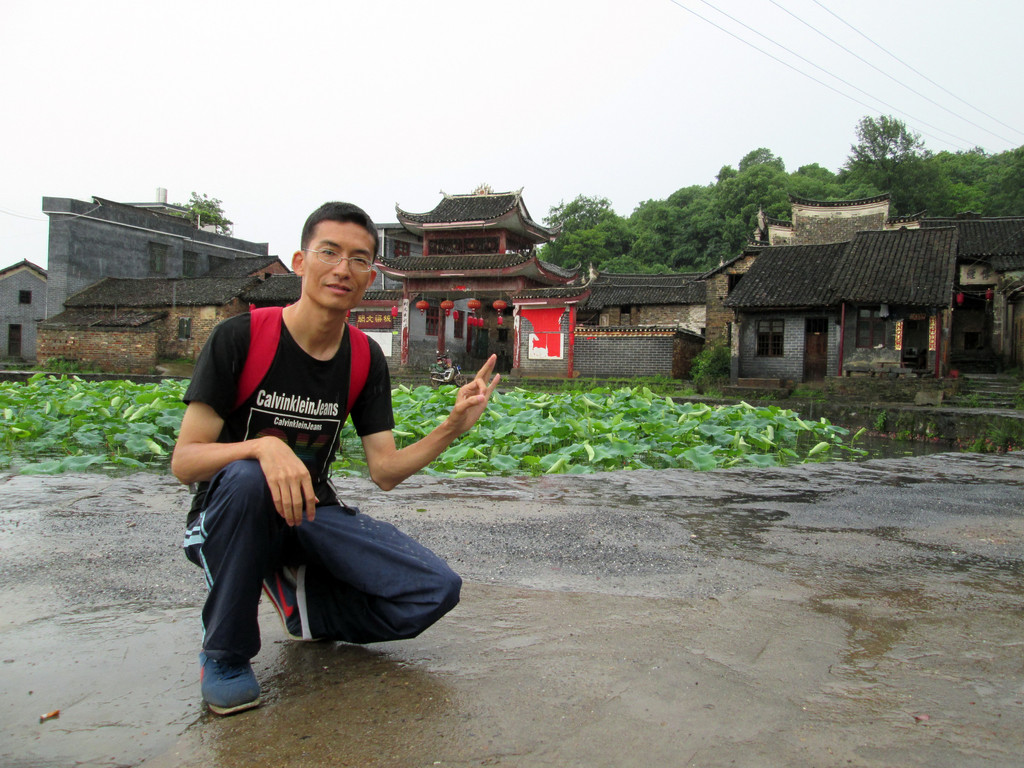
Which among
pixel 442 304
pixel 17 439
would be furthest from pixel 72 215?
pixel 17 439

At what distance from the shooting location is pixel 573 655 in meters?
1.68

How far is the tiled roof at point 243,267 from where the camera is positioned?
93.1 ft

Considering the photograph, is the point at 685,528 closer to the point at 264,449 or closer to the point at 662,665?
the point at 662,665

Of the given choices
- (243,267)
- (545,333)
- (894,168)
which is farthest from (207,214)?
(894,168)

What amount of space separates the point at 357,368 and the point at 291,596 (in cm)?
59

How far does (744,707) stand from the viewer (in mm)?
1430

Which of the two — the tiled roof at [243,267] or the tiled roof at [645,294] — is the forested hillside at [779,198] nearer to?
the tiled roof at [645,294]

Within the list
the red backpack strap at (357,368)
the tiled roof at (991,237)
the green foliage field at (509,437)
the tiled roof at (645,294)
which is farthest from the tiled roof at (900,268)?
the red backpack strap at (357,368)

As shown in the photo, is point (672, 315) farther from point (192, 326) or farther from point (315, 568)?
point (315, 568)

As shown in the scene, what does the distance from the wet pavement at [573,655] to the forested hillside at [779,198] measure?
30.5 m

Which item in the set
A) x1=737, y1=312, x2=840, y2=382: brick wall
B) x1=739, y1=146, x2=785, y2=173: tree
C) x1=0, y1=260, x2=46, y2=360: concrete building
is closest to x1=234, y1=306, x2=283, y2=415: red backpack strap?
x1=737, y1=312, x2=840, y2=382: brick wall

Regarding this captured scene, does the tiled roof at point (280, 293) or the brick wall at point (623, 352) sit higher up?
the tiled roof at point (280, 293)

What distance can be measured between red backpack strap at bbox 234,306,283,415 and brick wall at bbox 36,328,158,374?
23.1 metres

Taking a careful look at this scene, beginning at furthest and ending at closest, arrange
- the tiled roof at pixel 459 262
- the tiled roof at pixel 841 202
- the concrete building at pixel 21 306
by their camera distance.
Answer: the concrete building at pixel 21 306 → the tiled roof at pixel 841 202 → the tiled roof at pixel 459 262
